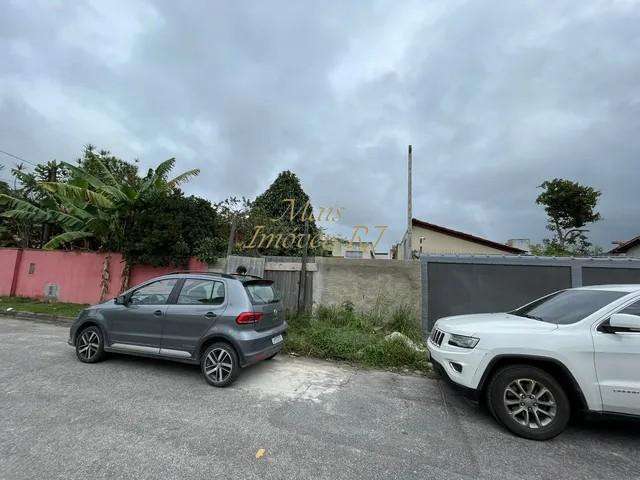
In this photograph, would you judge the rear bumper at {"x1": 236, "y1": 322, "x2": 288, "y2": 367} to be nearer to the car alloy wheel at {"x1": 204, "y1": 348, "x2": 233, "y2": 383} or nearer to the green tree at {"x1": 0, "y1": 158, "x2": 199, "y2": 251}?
the car alloy wheel at {"x1": 204, "y1": 348, "x2": 233, "y2": 383}

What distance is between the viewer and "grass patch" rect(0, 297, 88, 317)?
33.5ft

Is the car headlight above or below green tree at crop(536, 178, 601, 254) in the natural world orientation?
below

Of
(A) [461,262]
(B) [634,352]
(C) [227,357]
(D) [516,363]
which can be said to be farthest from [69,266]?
(B) [634,352]

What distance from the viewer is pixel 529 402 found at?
3611mm

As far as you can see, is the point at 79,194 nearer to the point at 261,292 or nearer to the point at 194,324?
the point at 194,324

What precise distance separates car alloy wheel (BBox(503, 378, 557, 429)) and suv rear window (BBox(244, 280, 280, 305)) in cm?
356

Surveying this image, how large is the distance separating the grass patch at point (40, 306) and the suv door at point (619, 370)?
12247 mm

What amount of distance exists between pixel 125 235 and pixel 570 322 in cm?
1210

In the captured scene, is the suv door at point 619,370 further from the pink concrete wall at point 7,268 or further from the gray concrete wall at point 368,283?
the pink concrete wall at point 7,268

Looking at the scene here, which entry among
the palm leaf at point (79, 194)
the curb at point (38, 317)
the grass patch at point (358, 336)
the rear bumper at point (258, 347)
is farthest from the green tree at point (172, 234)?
the rear bumper at point (258, 347)

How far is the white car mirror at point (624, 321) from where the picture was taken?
318cm

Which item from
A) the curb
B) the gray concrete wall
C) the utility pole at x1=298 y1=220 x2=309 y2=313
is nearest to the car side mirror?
the utility pole at x1=298 y1=220 x2=309 y2=313

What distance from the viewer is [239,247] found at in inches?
408

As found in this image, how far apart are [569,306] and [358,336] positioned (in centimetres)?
389
